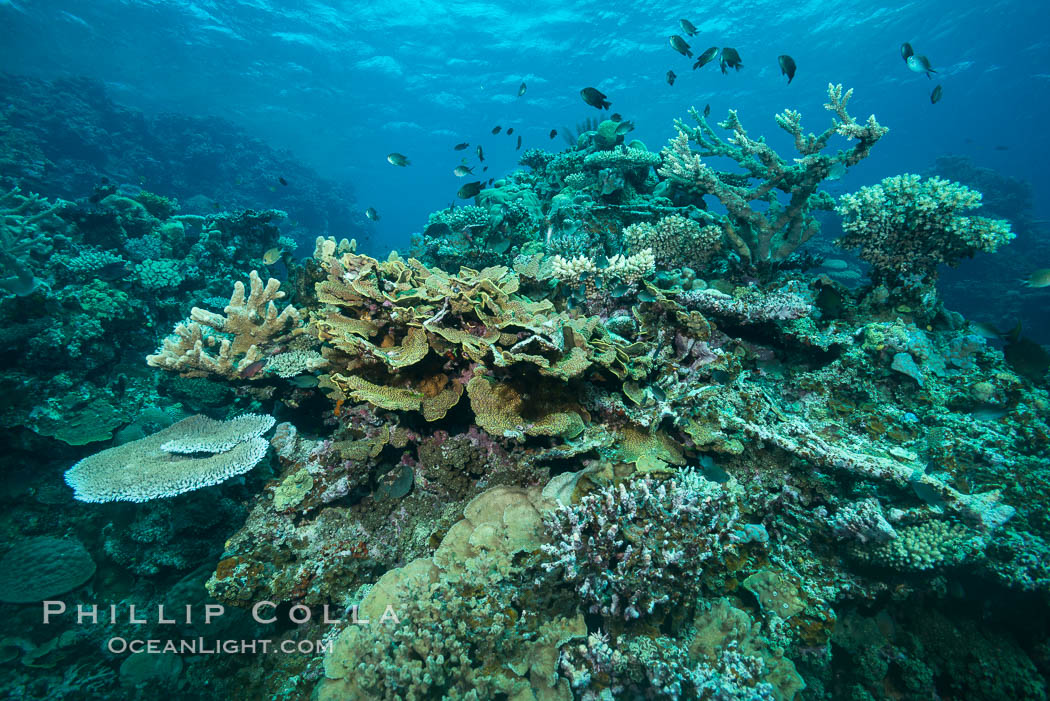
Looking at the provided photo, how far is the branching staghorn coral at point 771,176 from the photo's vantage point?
4.72 metres

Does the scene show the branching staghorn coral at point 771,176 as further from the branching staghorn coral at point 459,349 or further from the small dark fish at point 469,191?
the branching staghorn coral at point 459,349

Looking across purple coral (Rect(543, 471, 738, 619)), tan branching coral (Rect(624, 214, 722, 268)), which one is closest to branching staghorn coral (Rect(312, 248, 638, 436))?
purple coral (Rect(543, 471, 738, 619))

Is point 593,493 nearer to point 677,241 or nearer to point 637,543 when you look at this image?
point 637,543

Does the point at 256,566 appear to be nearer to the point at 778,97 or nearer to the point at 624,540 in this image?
the point at 624,540

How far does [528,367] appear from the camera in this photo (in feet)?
9.20

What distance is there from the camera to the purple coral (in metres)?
2.56

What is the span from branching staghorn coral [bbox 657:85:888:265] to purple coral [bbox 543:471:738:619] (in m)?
4.00

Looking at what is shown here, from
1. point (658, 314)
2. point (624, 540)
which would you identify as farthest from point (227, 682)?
point (658, 314)

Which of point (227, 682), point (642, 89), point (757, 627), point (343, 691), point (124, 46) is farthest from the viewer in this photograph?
point (642, 89)

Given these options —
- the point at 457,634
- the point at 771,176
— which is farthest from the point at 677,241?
the point at 457,634

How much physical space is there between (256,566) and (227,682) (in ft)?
2.79

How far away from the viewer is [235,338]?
421 centimetres

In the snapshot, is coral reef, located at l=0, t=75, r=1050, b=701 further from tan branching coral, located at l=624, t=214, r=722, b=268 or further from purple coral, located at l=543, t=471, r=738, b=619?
tan branching coral, located at l=624, t=214, r=722, b=268

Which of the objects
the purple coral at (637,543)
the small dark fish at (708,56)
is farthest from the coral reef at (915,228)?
the purple coral at (637,543)
